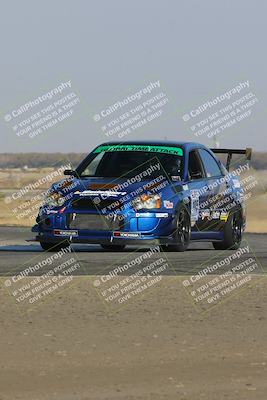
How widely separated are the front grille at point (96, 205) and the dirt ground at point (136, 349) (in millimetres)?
4456

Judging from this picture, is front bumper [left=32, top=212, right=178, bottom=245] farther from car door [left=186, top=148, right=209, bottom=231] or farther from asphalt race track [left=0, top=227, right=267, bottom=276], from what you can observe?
car door [left=186, top=148, right=209, bottom=231]

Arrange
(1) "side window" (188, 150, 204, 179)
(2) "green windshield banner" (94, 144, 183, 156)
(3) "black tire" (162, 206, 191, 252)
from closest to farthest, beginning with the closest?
1. (3) "black tire" (162, 206, 191, 252)
2. (2) "green windshield banner" (94, 144, 183, 156)
3. (1) "side window" (188, 150, 204, 179)

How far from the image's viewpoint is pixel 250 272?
14.1 m

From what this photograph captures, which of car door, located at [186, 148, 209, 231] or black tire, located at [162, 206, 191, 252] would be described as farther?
car door, located at [186, 148, 209, 231]

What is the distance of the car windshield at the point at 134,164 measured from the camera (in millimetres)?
17247

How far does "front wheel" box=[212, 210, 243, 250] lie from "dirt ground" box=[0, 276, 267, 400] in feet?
20.7

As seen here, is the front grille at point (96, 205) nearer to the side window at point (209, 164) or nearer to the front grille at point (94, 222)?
the front grille at point (94, 222)

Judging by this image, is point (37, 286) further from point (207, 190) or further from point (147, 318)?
point (207, 190)

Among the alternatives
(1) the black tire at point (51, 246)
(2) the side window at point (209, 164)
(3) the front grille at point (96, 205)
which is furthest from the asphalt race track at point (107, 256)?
(2) the side window at point (209, 164)

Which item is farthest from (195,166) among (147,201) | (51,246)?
(51,246)

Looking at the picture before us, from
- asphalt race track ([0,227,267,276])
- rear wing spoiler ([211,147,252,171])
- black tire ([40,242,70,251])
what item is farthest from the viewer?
rear wing spoiler ([211,147,252,171])

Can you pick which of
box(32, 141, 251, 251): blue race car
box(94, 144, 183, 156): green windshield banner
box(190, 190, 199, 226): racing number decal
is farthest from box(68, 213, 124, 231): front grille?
box(94, 144, 183, 156): green windshield banner

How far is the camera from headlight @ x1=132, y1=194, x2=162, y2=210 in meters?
16.3

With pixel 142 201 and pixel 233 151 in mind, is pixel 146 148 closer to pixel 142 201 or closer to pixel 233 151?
pixel 142 201
